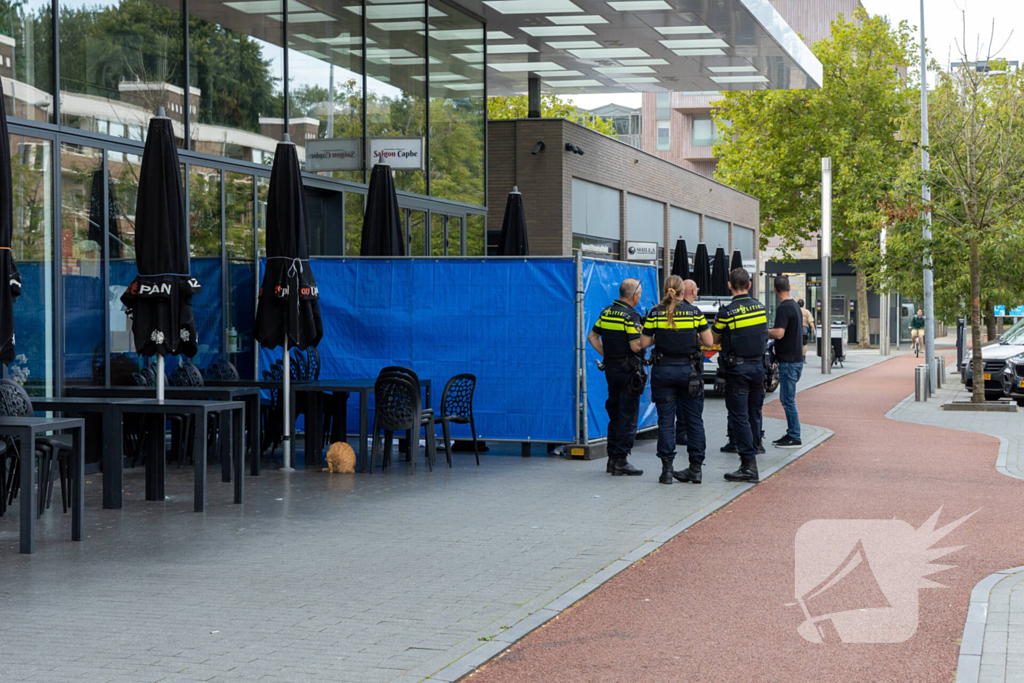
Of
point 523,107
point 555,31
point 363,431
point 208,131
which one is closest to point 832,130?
point 523,107

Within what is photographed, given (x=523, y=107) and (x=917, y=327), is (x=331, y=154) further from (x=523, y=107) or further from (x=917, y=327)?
(x=523, y=107)

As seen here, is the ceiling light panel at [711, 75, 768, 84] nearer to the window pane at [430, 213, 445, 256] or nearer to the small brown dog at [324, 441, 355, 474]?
the window pane at [430, 213, 445, 256]

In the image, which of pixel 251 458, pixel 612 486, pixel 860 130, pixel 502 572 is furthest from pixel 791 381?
pixel 860 130

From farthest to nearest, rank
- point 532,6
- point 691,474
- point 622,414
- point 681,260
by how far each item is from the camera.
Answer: point 681,260
point 532,6
point 622,414
point 691,474

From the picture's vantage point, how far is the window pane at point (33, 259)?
39.2 ft

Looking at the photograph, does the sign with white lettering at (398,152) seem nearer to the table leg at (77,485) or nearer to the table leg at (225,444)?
the table leg at (225,444)

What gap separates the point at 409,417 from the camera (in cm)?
1267

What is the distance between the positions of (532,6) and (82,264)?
1197 centimetres

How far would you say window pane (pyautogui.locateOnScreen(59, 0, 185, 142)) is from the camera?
12.8 m

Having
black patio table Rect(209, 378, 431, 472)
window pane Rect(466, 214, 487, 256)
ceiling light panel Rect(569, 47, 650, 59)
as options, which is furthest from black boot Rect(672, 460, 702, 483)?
ceiling light panel Rect(569, 47, 650, 59)

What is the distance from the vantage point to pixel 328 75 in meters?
18.3

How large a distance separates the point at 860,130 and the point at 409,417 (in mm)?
42258

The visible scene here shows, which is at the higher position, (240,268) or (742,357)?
(240,268)

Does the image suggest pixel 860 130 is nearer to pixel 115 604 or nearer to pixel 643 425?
pixel 643 425
